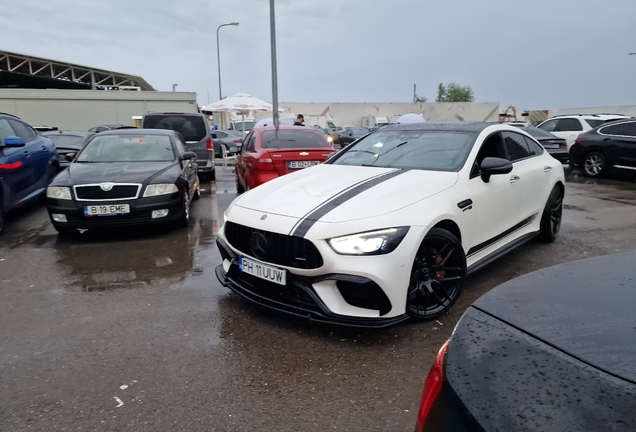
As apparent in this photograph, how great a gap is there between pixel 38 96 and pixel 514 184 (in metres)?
31.9

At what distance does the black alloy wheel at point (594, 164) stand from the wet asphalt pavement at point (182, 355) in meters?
8.33

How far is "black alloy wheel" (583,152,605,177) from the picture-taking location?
12336 millimetres

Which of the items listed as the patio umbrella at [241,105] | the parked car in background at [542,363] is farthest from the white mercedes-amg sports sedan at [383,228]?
the patio umbrella at [241,105]

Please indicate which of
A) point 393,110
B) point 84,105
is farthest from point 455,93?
point 84,105

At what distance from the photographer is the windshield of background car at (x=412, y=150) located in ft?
14.1

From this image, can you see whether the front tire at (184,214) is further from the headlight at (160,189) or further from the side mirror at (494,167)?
the side mirror at (494,167)

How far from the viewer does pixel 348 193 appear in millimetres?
3703

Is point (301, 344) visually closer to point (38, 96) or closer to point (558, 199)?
point (558, 199)

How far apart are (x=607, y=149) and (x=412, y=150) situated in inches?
389

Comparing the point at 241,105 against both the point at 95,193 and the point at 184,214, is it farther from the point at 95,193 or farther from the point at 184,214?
the point at 95,193

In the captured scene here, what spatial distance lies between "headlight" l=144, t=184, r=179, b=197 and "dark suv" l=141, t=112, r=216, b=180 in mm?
5289

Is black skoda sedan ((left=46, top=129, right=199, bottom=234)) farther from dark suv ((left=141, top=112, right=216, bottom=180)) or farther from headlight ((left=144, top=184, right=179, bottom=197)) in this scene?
dark suv ((left=141, top=112, right=216, bottom=180))

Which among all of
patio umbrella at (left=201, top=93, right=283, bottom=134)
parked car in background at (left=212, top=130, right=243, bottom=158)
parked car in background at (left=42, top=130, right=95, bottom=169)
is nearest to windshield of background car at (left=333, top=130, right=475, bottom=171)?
parked car in background at (left=42, top=130, right=95, bottom=169)

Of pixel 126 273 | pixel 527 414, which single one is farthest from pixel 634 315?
pixel 126 273
